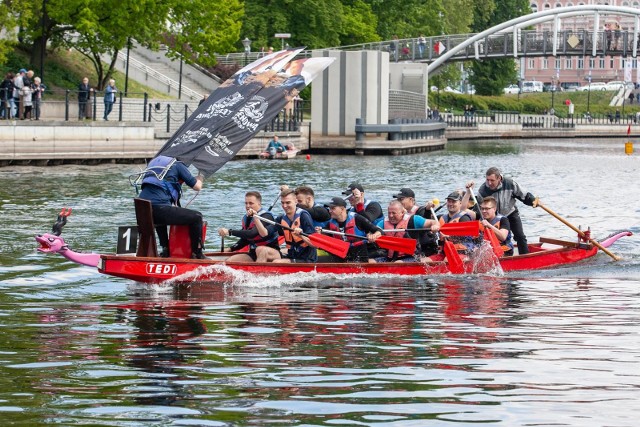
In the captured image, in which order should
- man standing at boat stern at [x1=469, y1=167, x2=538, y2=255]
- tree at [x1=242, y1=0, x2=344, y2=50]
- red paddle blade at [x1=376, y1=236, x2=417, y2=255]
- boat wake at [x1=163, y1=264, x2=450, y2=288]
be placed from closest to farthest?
boat wake at [x1=163, y1=264, x2=450, y2=288] → red paddle blade at [x1=376, y1=236, x2=417, y2=255] → man standing at boat stern at [x1=469, y1=167, x2=538, y2=255] → tree at [x1=242, y1=0, x2=344, y2=50]

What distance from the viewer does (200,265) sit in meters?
21.1

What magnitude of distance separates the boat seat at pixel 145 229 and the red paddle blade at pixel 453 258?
5245mm

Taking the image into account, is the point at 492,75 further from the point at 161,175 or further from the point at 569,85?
the point at 161,175

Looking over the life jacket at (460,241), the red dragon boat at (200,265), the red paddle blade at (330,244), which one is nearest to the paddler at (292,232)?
the red paddle blade at (330,244)

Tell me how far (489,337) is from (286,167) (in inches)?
1542

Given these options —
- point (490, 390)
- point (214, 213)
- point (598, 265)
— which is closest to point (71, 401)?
point (490, 390)

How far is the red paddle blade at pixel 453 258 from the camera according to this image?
2341cm

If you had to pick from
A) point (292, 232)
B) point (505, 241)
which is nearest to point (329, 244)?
point (292, 232)

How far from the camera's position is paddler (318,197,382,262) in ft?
74.7

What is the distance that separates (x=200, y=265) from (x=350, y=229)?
124 inches

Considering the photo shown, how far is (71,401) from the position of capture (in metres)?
12.6

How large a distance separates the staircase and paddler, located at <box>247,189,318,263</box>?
4666cm

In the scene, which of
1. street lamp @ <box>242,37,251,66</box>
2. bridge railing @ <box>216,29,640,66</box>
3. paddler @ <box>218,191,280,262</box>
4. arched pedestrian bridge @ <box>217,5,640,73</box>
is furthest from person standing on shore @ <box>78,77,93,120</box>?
bridge railing @ <box>216,29,640,66</box>

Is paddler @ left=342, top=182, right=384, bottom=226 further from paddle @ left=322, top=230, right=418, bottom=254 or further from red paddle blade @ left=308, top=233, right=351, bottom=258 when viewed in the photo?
red paddle blade @ left=308, top=233, right=351, bottom=258
